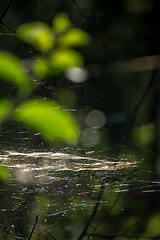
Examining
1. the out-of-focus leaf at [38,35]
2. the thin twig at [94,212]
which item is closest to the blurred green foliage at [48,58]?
the out-of-focus leaf at [38,35]

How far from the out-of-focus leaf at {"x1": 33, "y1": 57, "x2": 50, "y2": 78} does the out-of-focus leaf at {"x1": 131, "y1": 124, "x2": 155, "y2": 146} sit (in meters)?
0.30

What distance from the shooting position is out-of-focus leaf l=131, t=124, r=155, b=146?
505 millimetres

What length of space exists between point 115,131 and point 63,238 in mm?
273

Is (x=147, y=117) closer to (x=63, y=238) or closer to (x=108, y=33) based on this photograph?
(x=108, y=33)

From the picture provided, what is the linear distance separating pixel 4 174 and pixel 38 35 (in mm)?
367

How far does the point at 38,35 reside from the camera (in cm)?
46

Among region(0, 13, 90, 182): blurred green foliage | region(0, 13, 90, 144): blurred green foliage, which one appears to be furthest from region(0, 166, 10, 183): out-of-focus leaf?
region(0, 13, 90, 144): blurred green foliage

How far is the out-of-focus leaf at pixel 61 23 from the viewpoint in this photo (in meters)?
0.47

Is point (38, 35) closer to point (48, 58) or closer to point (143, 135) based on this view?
point (48, 58)

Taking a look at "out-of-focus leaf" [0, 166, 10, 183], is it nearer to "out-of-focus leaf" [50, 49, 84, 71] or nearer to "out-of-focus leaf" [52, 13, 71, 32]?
"out-of-focus leaf" [50, 49, 84, 71]

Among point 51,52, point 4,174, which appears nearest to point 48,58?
point 51,52

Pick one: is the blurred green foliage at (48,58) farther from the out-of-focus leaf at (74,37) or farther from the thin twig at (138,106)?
the thin twig at (138,106)

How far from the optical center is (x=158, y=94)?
574 mm

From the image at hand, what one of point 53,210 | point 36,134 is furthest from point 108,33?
point 53,210
